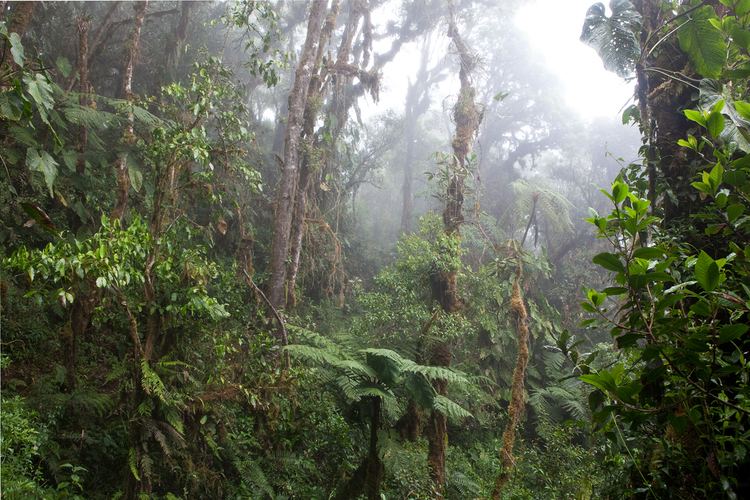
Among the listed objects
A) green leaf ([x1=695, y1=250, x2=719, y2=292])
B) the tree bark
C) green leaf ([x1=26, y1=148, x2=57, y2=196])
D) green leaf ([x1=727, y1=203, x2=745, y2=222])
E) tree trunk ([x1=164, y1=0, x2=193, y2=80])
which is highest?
the tree bark

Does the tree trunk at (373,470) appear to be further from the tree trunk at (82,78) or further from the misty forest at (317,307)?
the tree trunk at (82,78)

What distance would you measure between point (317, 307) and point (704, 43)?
22.1 ft

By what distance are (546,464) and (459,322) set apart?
1918 mm

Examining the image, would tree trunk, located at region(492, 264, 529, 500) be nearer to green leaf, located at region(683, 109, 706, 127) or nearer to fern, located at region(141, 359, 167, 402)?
fern, located at region(141, 359, 167, 402)

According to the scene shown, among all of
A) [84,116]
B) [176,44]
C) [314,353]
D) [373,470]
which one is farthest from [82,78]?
[373,470]

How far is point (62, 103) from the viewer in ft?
13.3

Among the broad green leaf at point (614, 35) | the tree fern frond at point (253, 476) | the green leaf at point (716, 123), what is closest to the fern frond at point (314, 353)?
the tree fern frond at point (253, 476)

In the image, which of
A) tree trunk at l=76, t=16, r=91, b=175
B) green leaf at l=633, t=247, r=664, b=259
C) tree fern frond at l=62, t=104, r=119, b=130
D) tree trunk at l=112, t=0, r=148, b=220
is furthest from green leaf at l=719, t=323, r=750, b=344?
tree trunk at l=76, t=16, r=91, b=175

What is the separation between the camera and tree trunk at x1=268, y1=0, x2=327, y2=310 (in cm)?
564

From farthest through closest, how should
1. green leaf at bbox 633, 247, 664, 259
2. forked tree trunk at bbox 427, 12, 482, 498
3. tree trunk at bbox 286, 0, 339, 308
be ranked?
tree trunk at bbox 286, 0, 339, 308
forked tree trunk at bbox 427, 12, 482, 498
green leaf at bbox 633, 247, 664, 259

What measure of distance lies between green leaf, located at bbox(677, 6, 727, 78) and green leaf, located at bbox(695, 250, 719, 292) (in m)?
1.41

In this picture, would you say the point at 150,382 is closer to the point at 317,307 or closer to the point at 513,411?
the point at 513,411

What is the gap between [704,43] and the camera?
2.22 metres

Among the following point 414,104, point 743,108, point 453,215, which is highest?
point 414,104
